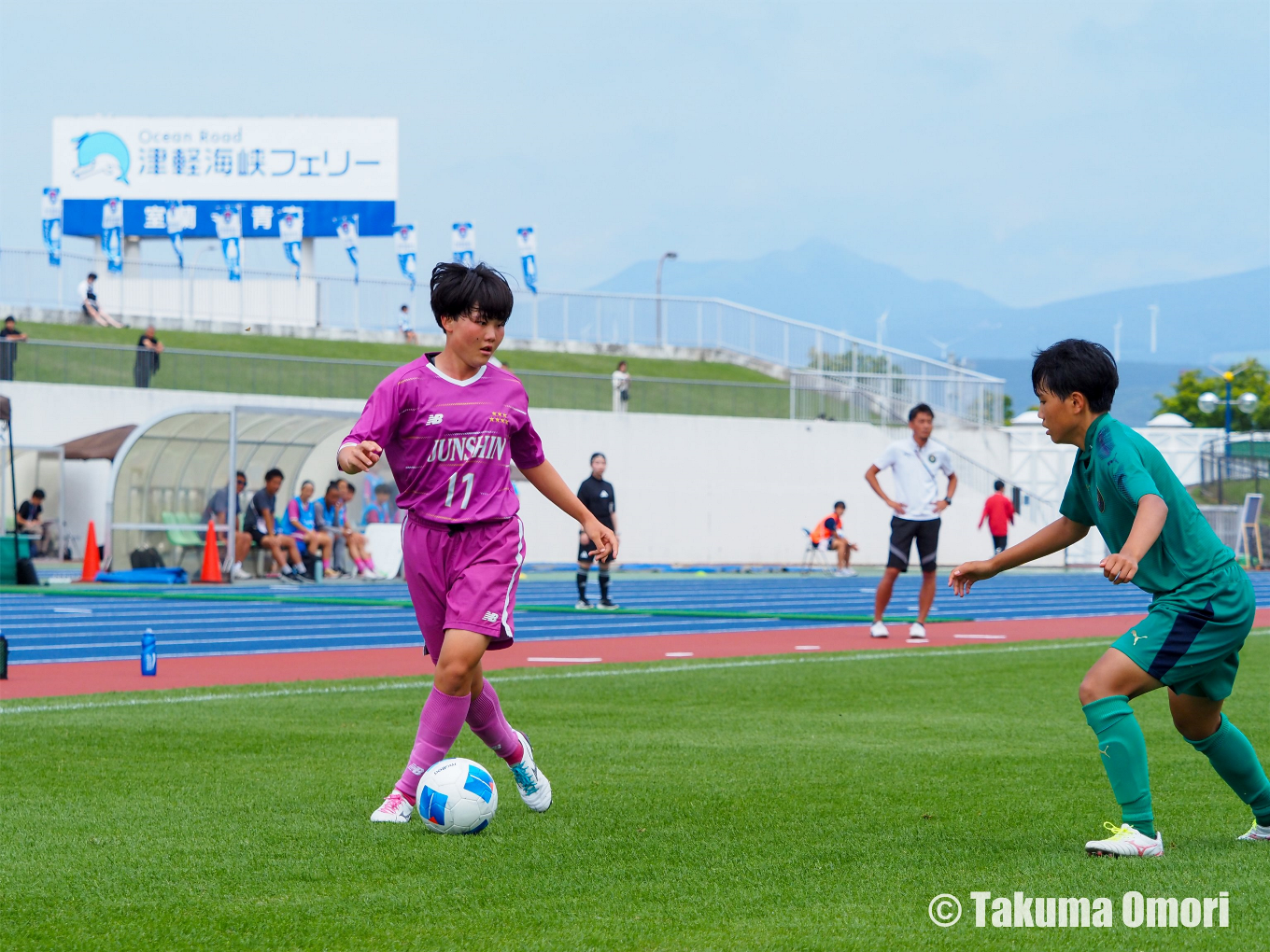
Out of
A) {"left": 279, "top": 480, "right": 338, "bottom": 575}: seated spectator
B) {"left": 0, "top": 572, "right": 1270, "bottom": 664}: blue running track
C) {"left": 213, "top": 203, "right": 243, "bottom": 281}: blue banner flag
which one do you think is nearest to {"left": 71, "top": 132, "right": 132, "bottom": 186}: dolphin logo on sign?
{"left": 213, "top": 203, "right": 243, "bottom": 281}: blue banner flag

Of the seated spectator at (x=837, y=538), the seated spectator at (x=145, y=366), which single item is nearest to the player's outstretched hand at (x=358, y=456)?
the seated spectator at (x=837, y=538)

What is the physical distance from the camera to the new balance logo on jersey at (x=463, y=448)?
5680 mm

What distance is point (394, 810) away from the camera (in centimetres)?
568

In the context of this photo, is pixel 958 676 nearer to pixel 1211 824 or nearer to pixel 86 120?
pixel 1211 824

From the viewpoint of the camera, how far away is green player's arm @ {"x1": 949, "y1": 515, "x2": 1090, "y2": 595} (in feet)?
17.0

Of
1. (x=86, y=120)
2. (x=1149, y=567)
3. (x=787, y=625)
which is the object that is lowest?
(x=787, y=625)

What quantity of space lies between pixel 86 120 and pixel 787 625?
44325 mm

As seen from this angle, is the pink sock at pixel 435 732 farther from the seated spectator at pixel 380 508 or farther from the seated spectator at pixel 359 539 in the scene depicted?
the seated spectator at pixel 380 508

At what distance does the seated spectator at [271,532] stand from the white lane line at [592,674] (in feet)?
47.7

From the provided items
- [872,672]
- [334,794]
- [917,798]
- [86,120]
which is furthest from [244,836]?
[86,120]

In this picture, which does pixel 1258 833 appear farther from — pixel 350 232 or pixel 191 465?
pixel 350 232

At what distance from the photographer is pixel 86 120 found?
54.5m

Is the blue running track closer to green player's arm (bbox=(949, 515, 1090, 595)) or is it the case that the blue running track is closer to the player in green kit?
green player's arm (bbox=(949, 515, 1090, 595))

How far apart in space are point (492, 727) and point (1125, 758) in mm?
2286
